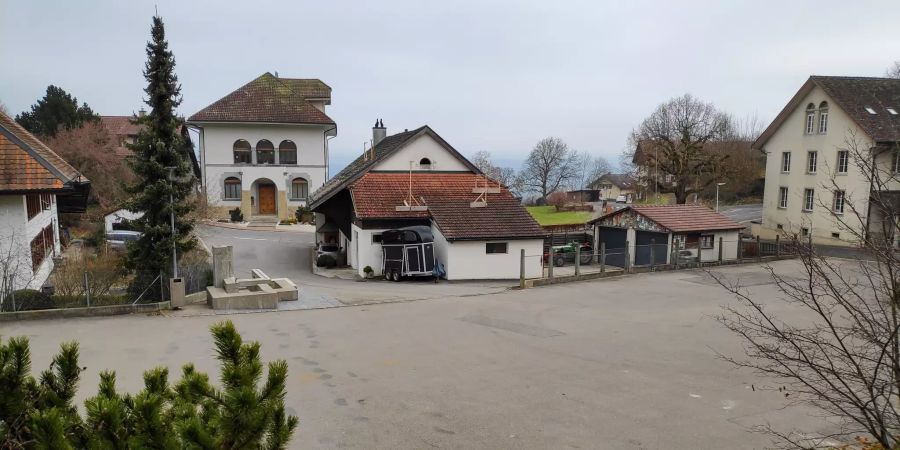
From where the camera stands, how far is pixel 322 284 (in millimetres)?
23172

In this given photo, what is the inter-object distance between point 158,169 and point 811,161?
1541 inches

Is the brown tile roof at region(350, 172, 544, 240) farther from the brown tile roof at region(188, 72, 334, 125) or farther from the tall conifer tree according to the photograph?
the brown tile roof at region(188, 72, 334, 125)

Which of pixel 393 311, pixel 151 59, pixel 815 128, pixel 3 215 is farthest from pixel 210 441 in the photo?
pixel 815 128

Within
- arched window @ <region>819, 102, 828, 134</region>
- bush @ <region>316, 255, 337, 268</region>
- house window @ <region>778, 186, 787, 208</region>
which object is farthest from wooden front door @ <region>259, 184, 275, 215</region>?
arched window @ <region>819, 102, 828, 134</region>

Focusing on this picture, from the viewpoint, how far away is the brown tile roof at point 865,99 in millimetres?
34031

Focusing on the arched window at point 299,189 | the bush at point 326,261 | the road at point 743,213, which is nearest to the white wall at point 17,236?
the bush at point 326,261

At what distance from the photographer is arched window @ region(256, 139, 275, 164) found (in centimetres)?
4894

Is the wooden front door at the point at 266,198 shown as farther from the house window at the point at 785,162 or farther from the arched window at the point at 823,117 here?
the arched window at the point at 823,117

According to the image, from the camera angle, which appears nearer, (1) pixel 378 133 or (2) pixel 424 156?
(2) pixel 424 156

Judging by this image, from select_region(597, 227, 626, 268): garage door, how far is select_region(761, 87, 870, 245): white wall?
11.5m

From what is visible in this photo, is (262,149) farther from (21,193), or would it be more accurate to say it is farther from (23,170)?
(21,193)

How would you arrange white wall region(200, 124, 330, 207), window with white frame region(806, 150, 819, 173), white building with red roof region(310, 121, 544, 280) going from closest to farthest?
white building with red roof region(310, 121, 544, 280), window with white frame region(806, 150, 819, 173), white wall region(200, 124, 330, 207)

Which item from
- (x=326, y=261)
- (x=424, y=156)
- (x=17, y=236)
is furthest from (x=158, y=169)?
(x=424, y=156)

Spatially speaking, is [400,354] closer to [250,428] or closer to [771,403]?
[771,403]
